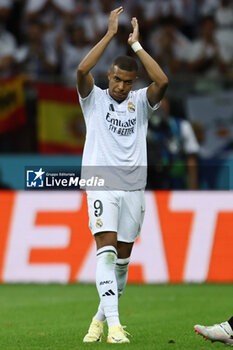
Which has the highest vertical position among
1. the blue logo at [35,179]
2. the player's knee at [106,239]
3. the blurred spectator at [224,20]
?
the blurred spectator at [224,20]

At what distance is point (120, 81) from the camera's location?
22.8 ft

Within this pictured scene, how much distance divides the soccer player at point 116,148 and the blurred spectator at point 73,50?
8.74m

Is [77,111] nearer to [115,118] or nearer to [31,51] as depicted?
[31,51]

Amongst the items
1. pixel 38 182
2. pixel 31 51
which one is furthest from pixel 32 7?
pixel 38 182

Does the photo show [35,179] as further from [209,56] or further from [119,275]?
[209,56]

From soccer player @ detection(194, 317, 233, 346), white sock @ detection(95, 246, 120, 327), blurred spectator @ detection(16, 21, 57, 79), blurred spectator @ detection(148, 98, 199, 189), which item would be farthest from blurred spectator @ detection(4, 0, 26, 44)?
soccer player @ detection(194, 317, 233, 346)

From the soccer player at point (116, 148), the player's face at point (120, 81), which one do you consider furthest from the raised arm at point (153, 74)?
the player's face at point (120, 81)

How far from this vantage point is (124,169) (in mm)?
6934

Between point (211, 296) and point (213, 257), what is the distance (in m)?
1.62

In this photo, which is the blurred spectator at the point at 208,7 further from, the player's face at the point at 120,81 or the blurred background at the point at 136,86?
the player's face at the point at 120,81

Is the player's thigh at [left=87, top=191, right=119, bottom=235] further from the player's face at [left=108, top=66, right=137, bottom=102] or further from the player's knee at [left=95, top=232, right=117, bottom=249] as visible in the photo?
the player's face at [left=108, top=66, right=137, bottom=102]

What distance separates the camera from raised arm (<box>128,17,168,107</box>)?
270 inches

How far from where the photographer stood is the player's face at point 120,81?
6.89m

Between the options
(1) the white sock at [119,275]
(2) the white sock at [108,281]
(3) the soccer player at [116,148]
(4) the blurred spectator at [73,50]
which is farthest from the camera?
(4) the blurred spectator at [73,50]
